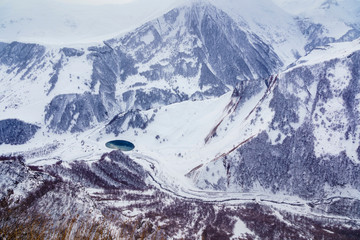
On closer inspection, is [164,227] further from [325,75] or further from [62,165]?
[325,75]

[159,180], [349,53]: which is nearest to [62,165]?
[159,180]

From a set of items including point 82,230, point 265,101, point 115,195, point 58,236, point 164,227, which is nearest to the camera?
point 58,236

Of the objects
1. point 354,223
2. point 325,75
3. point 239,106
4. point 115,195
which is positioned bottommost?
point 354,223

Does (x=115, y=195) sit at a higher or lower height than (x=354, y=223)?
higher

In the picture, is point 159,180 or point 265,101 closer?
point 159,180

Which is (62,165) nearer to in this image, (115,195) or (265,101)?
(115,195)

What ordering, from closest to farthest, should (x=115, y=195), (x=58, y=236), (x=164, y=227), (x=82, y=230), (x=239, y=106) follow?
(x=58, y=236), (x=82, y=230), (x=164, y=227), (x=115, y=195), (x=239, y=106)

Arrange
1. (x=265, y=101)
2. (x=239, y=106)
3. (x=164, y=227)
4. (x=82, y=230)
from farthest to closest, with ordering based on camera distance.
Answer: (x=239, y=106) < (x=265, y=101) < (x=164, y=227) < (x=82, y=230)

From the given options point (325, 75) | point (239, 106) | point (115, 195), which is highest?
point (325, 75)

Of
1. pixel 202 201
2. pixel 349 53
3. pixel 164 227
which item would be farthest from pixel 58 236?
pixel 349 53
